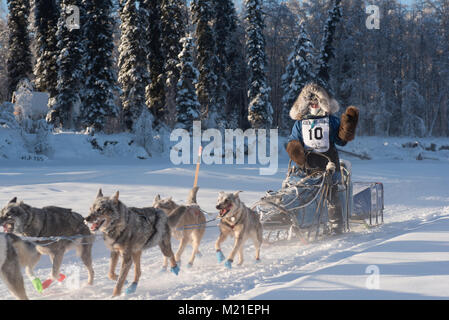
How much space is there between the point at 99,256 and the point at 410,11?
139 feet

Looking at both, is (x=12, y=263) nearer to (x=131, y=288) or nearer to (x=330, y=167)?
(x=131, y=288)

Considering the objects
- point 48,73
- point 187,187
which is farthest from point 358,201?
point 48,73

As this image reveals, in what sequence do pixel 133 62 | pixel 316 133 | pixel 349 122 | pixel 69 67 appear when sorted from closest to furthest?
pixel 349 122, pixel 316 133, pixel 69 67, pixel 133 62

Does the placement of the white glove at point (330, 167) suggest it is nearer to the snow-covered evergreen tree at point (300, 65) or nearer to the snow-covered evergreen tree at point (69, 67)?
the snow-covered evergreen tree at point (69, 67)

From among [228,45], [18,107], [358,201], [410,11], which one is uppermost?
[410,11]

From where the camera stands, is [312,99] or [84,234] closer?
[84,234]

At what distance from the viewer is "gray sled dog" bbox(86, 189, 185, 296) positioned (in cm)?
357

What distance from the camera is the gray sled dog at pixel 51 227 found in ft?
12.1

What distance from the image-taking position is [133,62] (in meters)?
24.8

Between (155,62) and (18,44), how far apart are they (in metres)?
9.23

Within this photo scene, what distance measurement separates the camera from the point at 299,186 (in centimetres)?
603

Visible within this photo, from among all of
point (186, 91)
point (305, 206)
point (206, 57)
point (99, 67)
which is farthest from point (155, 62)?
point (305, 206)

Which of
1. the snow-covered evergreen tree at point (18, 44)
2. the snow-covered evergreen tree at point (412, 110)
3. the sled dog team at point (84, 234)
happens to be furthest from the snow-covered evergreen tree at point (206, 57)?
the sled dog team at point (84, 234)
